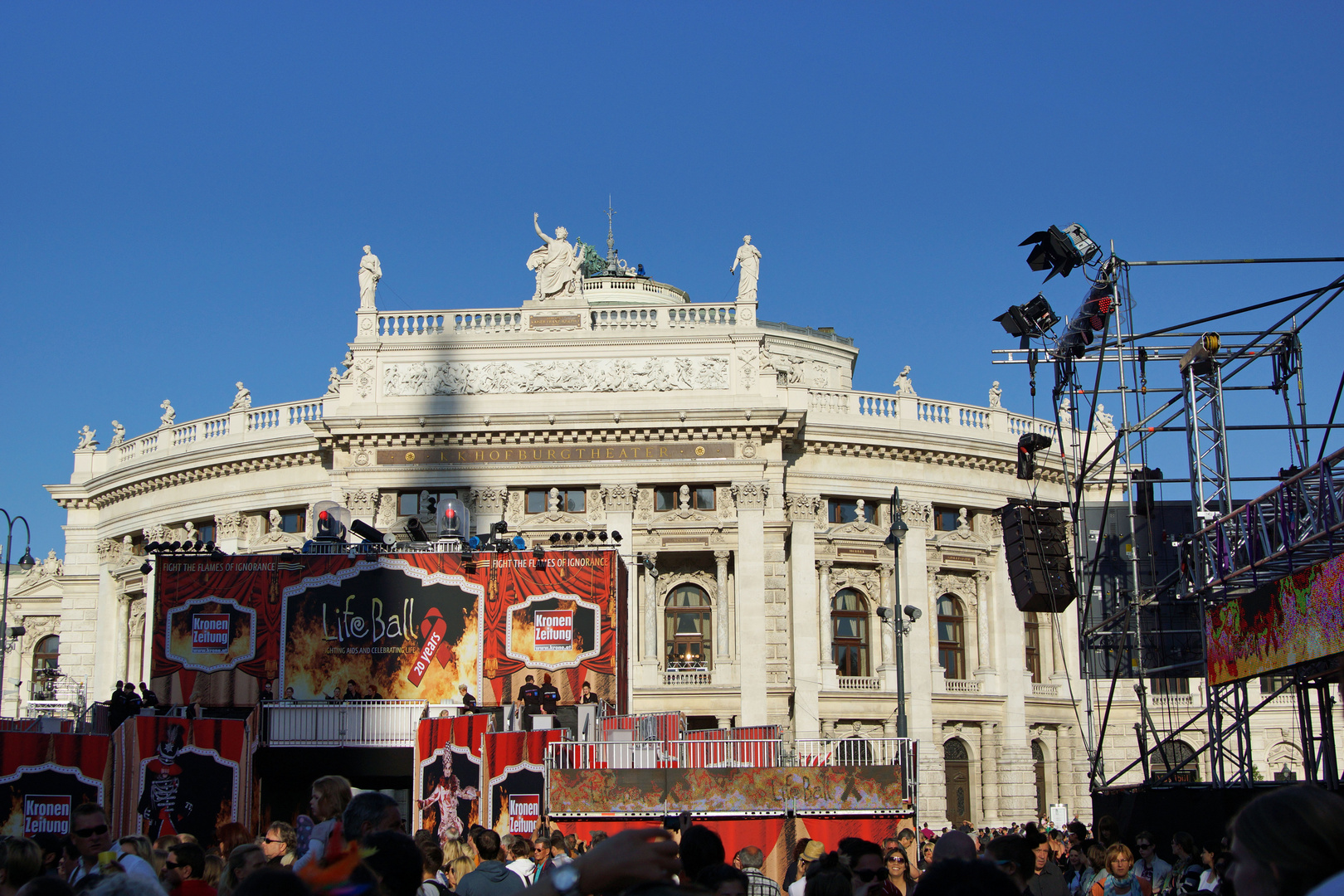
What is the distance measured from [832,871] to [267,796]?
18720 mm

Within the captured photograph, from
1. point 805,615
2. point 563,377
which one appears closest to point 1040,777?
point 805,615

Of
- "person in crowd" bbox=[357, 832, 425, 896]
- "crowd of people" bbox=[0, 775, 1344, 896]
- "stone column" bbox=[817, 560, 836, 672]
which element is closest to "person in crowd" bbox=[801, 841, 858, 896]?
"crowd of people" bbox=[0, 775, 1344, 896]

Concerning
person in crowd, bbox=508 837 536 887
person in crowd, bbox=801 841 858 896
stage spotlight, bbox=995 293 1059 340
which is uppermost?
stage spotlight, bbox=995 293 1059 340

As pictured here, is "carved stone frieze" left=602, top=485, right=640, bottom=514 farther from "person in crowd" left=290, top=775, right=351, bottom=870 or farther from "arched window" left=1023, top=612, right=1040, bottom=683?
"person in crowd" left=290, top=775, right=351, bottom=870

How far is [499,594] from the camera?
25781 millimetres

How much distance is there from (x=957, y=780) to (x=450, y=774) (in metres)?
25.7

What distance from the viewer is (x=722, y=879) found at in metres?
7.03

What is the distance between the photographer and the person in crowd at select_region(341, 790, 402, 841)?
7.02 metres

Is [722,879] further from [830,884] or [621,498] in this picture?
[621,498]

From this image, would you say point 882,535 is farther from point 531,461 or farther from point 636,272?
point 636,272

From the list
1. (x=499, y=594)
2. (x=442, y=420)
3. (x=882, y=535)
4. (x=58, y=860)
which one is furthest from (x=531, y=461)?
(x=58, y=860)

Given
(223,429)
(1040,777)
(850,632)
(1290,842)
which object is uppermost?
(223,429)

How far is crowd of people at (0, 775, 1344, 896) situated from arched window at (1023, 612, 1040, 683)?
3080 centimetres

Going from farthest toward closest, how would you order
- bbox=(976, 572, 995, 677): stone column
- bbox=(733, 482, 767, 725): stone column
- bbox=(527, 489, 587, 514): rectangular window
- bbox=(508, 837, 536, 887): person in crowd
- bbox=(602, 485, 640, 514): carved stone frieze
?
bbox=(976, 572, 995, 677): stone column, bbox=(527, 489, 587, 514): rectangular window, bbox=(602, 485, 640, 514): carved stone frieze, bbox=(733, 482, 767, 725): stone column, bbox=(508, 837, 536, 887): person in crowd
